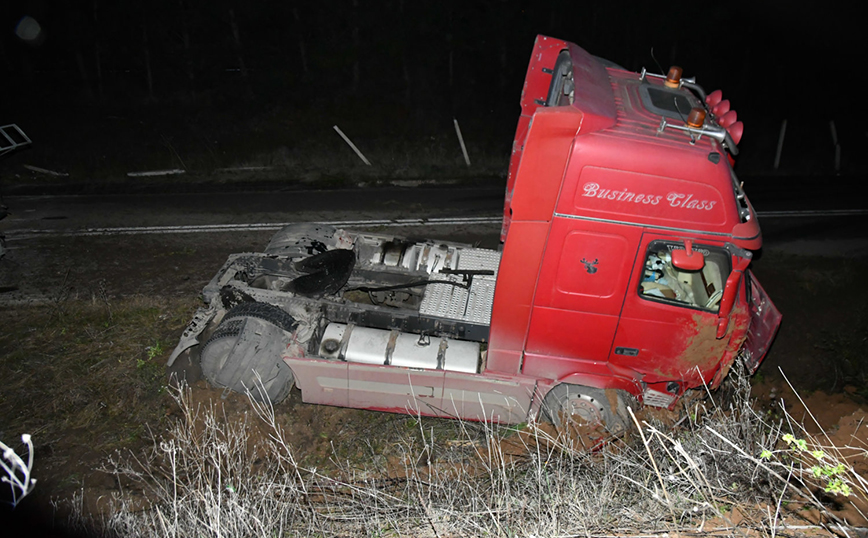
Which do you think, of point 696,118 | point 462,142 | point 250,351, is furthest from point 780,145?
point 250,351

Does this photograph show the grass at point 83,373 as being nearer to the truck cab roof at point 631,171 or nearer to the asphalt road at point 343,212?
the asphalt road at point 343,212

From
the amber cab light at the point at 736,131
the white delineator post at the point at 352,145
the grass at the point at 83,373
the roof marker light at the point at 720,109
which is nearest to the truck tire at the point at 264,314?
the grass at the point at 83,373

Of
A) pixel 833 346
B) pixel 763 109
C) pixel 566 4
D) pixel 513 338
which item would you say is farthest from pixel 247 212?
pixel 763 109

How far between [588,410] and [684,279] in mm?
1692

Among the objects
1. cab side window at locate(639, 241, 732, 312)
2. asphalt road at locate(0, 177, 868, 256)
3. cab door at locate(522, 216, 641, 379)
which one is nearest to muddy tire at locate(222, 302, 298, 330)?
cab door at locate(522, 216, 641, 379)

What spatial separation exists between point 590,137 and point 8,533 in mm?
6071

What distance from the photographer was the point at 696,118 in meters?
4.41

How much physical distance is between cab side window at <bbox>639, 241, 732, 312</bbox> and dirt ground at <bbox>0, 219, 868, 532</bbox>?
1.61 metres

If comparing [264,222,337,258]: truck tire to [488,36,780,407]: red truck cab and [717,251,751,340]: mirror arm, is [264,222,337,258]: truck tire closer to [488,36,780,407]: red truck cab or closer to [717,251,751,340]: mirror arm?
[488,36,780,407]: red truck cab

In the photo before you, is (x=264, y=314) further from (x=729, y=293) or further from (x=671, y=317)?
(x=729, y=293)

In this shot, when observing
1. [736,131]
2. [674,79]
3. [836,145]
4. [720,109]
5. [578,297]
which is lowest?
[836,145]

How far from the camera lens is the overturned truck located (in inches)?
170

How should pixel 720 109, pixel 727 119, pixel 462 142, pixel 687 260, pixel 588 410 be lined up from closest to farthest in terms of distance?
pixel 687 260
pixel 727 119
pixel 720 109
pixel 588 410
pixel 462 142

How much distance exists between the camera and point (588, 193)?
171 inches
